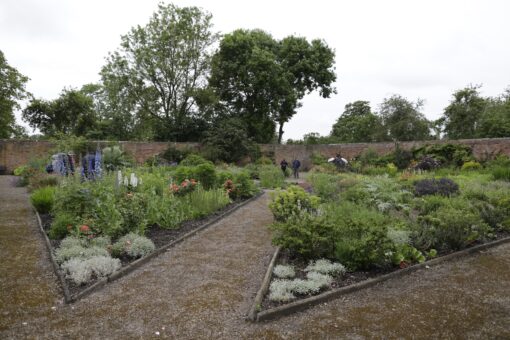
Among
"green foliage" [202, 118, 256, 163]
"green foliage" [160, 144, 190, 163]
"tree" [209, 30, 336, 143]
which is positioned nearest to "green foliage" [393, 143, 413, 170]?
"green foliage" [202, 118, 256, 163]

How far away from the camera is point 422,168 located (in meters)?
18.4

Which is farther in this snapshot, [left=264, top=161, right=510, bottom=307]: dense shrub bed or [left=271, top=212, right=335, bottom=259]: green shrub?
[left=271, top=212, right=335, bottom=259]: green shrub


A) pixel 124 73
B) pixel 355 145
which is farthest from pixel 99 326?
pixel 124 73

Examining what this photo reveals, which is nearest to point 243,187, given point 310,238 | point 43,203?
point 43,203

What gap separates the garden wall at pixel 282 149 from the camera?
62.1ft

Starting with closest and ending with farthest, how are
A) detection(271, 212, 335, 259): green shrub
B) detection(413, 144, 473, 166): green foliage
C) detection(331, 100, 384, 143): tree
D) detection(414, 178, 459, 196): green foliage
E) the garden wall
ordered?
1. detection(271, 212, 335, 259): green shrub
2. detection(414, 178, 459, 196): green foliage
3. detection(413, 144, 473, 166): green foliage
4. the garden wall
5. detection(331, 100, 384, 143): tree

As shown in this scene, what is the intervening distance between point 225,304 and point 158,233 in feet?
11.1

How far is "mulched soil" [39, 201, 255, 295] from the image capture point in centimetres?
455

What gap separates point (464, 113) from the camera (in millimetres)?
28406

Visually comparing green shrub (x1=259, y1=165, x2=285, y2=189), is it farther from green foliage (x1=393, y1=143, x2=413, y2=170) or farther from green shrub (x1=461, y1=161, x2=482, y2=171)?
green shrub (x1=461, y1=161, x2=482, y2=171)

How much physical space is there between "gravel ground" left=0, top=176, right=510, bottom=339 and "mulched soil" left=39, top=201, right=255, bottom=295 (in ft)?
0.72

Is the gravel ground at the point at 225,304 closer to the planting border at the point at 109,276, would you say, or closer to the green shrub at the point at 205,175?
the planting border at the point at 109,276

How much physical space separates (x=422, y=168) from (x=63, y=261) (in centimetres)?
1748

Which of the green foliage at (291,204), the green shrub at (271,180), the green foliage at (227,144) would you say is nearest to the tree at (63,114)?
the green foliage at (227,144)
